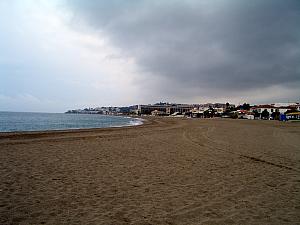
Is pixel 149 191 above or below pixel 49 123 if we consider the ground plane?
above

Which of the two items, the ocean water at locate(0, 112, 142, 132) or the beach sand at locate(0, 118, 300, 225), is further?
the ocean water at locate(0, 112, 142, 132)

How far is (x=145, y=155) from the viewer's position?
9781mm

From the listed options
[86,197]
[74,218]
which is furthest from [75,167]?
[74,218]

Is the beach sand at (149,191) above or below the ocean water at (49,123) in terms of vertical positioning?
above

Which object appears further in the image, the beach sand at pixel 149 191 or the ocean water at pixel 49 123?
the ocean water at pixel 49 123

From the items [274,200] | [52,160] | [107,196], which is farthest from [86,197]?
[52,160]

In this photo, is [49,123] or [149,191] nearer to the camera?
[149,191]

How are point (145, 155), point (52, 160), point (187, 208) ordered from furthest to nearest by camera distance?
point (145, 155) → point (52, 160) → point (187, 208)

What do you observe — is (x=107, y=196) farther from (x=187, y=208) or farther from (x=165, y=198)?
(x=187, y=208)

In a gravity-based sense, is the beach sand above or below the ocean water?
above

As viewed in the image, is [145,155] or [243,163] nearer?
[243,163]

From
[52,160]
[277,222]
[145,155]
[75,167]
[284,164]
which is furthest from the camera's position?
[145,155]

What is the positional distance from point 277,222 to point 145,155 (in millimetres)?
6525

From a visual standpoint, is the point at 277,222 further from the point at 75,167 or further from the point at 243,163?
the point at 75,167
